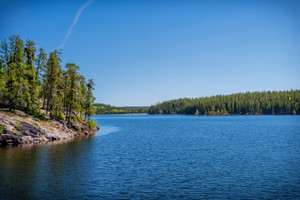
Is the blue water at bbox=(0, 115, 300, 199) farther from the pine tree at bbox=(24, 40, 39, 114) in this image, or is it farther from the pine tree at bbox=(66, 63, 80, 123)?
the pine tree at bbox=(66, 63, 80, 123)

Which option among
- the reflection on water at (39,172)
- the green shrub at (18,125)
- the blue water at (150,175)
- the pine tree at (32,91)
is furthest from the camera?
the pine tree at (32,91)

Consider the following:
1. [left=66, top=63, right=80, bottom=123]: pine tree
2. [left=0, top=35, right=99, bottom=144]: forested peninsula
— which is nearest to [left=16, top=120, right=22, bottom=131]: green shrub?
[left=0, top=35, right=99, bottom=144]: forested peninsula

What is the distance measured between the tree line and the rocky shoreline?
3180 mm

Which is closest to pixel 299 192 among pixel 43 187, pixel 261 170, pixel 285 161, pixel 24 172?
pixel 261 170

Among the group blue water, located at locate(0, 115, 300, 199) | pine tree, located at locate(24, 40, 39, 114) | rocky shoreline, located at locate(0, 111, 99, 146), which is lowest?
blue water, located at locate(0, 115, 300, 199)

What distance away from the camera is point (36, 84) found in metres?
59.5

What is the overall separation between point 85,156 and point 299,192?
85.4 feet

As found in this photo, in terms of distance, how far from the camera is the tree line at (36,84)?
171 ft

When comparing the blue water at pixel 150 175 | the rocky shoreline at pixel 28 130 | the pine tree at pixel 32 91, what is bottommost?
the blue water at pixel 150 175

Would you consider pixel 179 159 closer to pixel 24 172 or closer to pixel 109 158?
pixel 109 158

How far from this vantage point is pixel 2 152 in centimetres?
3488

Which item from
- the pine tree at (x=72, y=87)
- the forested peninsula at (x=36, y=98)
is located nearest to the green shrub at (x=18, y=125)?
the forested peninsula at (x=36, y=98)

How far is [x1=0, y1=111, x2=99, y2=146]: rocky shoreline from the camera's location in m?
42.9

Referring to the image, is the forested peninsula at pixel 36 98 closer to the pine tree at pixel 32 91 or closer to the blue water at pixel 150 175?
the pine tree at pixel 32 91
